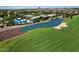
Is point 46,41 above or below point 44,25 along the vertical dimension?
below

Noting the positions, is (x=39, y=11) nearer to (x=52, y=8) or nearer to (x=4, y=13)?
(x=52, y=8)

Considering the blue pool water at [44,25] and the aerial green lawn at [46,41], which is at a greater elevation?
the blue pool water at [44,25]

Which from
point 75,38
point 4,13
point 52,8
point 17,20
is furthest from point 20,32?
point 75,38

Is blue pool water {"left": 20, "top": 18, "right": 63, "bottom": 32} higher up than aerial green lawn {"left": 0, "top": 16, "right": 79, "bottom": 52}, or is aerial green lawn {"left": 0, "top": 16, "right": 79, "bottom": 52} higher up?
blue pool water {"left": 20, "top": 18, "right": 63, "bottom": 32}

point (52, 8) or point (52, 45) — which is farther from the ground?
point (52, 8)
